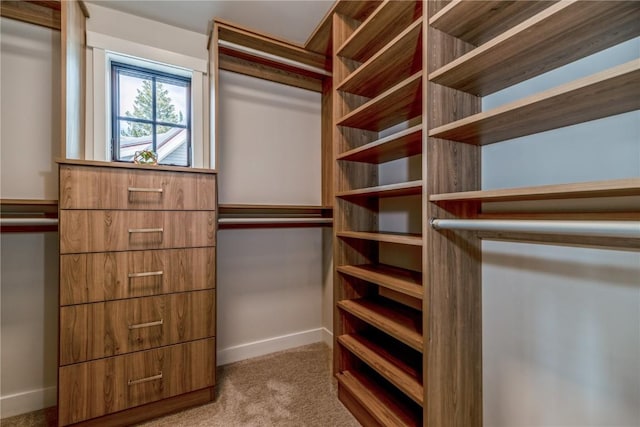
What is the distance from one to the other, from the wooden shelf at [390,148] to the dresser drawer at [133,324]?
111 centimetres

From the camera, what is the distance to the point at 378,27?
1.34 meters

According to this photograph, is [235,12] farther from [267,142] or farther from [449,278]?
[449,278]

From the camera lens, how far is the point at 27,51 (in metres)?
1.47

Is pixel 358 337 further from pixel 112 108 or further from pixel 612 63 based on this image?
pixel 112 108

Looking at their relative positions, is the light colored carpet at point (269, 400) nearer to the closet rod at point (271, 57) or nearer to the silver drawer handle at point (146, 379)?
the silver drawer handle at point (146, 379)

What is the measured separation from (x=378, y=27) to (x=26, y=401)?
2.69 metres

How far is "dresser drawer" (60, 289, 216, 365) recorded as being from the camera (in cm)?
124

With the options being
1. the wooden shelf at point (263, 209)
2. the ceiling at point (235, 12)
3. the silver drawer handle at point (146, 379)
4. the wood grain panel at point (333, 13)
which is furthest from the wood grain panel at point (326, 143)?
the silver drawer handle at point (146, 379)

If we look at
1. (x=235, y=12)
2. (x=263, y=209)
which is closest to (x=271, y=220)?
(x=263, y=209)

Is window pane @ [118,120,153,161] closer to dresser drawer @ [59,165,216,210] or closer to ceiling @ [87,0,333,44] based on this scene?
dresser drawer @ [59,165,216,210]

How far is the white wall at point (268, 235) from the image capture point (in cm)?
196

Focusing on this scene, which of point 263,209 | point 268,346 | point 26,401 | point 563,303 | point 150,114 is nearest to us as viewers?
point 563,303

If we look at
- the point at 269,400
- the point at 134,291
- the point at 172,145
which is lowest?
the point at 269,400

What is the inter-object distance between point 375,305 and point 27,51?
2360 mm
